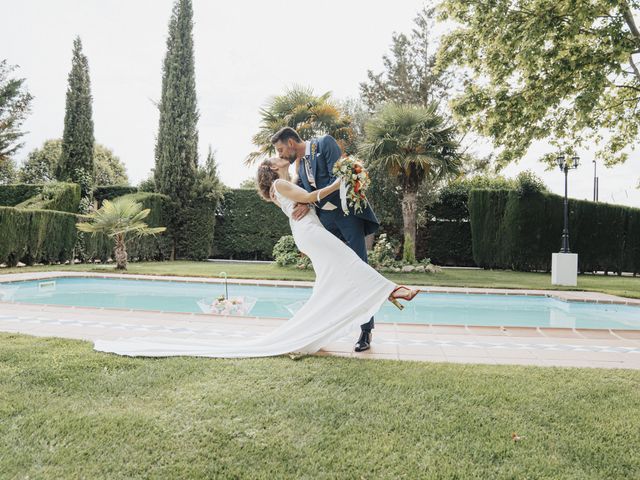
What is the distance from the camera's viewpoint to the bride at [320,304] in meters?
3.53

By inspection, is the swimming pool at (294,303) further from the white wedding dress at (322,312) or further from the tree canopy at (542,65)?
the tree canopy at (542,65)

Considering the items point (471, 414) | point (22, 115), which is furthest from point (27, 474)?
point (22, 115)

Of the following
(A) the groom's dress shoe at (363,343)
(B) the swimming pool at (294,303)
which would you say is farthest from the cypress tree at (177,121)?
(A) the groom's dress shoe at (363,343)

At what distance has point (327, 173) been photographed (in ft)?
12.7

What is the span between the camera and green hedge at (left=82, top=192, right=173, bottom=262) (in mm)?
14398

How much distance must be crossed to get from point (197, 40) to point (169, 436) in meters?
18.8

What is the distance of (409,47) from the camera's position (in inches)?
957

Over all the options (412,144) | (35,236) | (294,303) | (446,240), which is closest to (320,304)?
(294,303)

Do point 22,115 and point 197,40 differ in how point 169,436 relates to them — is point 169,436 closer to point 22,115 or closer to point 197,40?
point 197,40

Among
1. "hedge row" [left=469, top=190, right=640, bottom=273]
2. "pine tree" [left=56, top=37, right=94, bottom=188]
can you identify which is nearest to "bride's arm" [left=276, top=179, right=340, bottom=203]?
"hedge row" [left=469, top=190, right=640, bottom=273]

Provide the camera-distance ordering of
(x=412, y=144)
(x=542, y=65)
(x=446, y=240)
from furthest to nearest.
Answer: (x=446, y=240), (x=412, y=144), (x=542, y=65)

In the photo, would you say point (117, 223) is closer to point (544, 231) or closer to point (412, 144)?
point (412, 144)

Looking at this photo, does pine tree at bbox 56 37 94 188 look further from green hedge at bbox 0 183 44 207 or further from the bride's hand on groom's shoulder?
the bride's hand on groom's shoulder

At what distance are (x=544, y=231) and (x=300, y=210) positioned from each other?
13564 millimetres
